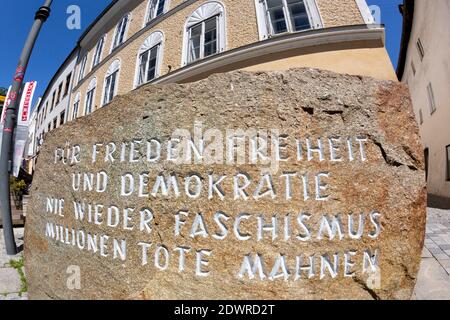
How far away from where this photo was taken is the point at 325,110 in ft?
5.00

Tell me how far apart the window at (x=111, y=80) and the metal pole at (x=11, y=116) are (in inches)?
220

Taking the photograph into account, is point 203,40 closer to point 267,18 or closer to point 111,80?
point 267,18

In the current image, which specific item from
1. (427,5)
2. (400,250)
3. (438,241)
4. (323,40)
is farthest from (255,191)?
(427,5)

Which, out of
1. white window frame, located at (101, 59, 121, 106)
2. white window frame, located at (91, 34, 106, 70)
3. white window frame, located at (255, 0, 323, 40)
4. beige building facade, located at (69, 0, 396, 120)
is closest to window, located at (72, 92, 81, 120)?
white window frame, located at (91, 34, 106, 70)

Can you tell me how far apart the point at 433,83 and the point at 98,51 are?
1302cm

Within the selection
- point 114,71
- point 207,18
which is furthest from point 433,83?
point 114,71

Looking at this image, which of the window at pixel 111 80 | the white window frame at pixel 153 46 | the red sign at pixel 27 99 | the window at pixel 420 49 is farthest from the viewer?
the window at pixel 420 49

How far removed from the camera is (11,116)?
385 centimetres

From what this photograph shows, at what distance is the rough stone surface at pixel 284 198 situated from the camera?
4.75 feet

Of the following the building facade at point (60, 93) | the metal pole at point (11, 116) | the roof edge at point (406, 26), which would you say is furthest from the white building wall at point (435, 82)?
the building facade at point (60, 93)

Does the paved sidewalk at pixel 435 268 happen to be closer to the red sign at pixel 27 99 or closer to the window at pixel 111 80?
the red sign at pixel 27 99

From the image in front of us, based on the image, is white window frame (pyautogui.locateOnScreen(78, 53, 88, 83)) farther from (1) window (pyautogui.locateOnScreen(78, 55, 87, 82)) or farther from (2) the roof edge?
(2) the roof edge

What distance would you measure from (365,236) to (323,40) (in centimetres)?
537
